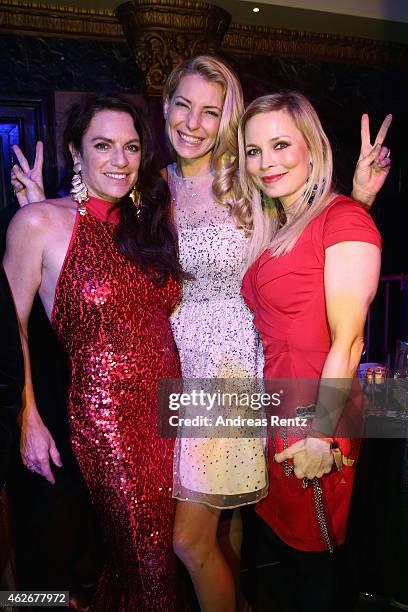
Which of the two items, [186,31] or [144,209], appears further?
[186,31]

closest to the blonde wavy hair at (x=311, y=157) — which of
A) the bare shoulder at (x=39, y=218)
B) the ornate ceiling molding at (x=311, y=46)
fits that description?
the bare shoulder at (x=39, y=218)

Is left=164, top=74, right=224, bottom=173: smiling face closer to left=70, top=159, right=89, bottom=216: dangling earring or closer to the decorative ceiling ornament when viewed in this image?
left=70, top=159, right=89, bottom=216: dangling earring

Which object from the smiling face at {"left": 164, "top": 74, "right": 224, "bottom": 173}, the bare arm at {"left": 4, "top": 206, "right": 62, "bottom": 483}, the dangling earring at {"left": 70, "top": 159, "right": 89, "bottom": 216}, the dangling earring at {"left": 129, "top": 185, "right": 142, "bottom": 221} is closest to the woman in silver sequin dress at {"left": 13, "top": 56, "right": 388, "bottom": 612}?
the smiling face at {"left": 164, "top": 74, "right": 224, "bottom": 173}

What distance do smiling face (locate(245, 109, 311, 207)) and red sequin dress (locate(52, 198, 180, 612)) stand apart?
1.26 feet

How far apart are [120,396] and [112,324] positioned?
0.60 feet

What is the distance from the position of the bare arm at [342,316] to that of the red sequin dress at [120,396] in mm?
434

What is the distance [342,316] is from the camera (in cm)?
128

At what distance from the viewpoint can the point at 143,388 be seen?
1.52 m

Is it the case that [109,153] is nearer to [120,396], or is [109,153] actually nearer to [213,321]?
[213,321]

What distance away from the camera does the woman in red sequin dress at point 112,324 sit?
1.46 metres

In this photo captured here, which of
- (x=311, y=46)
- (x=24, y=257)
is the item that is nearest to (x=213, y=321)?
(x=24, y=257)

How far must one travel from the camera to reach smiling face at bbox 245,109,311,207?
1.37 m

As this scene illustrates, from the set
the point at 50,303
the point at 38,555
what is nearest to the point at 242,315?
the point at 50,303

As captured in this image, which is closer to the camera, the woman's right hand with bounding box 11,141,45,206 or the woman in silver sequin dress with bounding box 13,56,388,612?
the woman in silver sequin dress with bounding box 13,56,388,612
